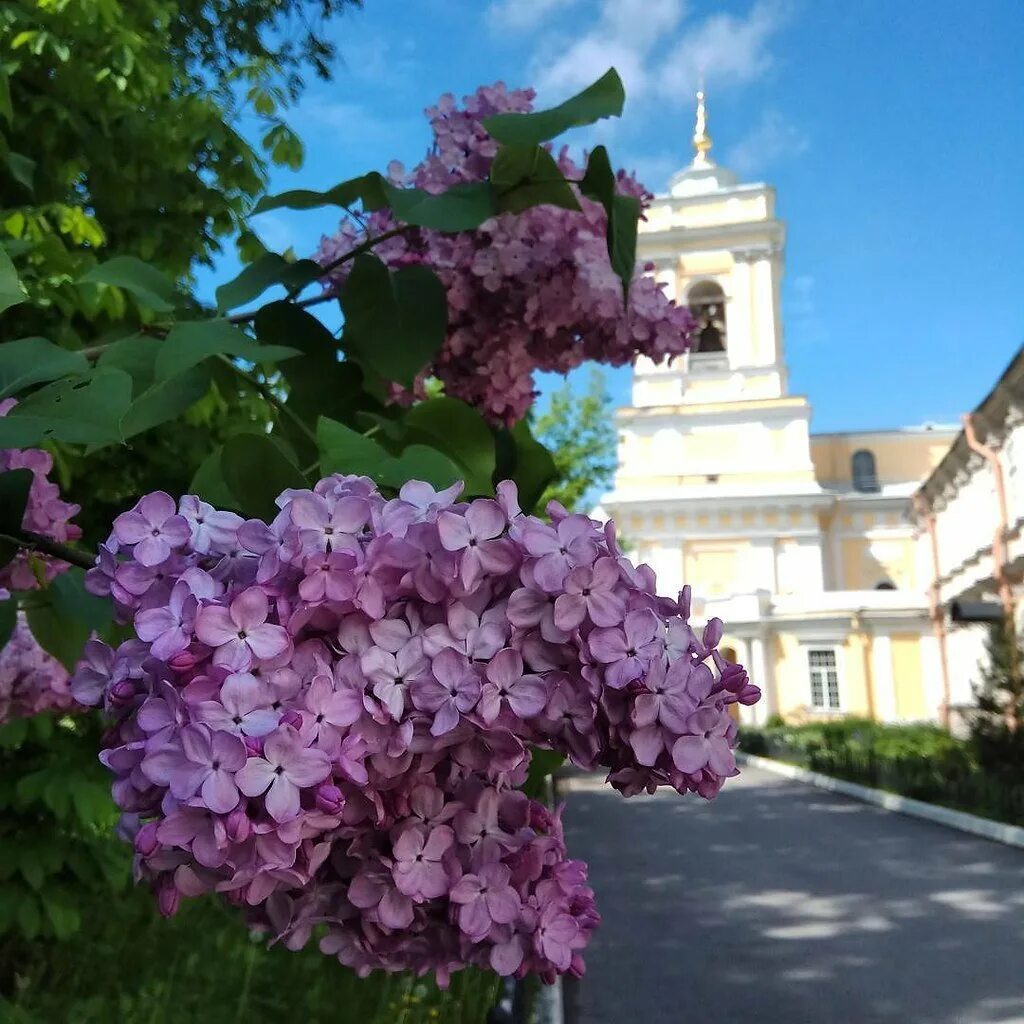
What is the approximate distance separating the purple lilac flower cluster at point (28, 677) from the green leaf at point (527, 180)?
1.25m

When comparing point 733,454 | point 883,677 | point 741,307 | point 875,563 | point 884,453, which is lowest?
point 883,677

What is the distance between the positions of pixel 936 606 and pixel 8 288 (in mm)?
28426

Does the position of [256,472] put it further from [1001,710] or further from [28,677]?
[1001,710]

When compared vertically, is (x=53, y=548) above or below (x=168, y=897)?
above

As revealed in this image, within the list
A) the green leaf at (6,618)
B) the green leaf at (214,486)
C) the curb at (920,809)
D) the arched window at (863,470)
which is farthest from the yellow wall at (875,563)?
the green leaf at (214,486)

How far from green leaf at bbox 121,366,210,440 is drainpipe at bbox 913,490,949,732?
1014 inches

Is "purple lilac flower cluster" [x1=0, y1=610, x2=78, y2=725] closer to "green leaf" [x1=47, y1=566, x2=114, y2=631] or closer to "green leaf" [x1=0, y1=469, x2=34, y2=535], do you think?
"green leaf" [x1=47, y1=566, x2=114, y2=631]

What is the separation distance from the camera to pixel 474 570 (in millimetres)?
659

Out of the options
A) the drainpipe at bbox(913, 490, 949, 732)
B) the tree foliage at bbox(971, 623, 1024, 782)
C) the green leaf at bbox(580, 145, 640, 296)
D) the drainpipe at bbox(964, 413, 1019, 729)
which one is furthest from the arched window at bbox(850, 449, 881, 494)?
the green leaf at bbox(580, 145, 640, 296)

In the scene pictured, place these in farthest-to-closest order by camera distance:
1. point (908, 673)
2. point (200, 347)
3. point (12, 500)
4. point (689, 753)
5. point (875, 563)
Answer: point (875, 563), point (908, 673), point (200, 347), point (12, 500), point (689, 753)

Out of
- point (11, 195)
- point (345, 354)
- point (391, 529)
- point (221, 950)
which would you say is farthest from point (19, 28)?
point (391, 529)

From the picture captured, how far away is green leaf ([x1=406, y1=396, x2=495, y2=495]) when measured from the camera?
113 cm

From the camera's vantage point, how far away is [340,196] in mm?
1318

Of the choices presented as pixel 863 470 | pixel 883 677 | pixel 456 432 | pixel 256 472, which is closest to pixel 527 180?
pixel 456 432
